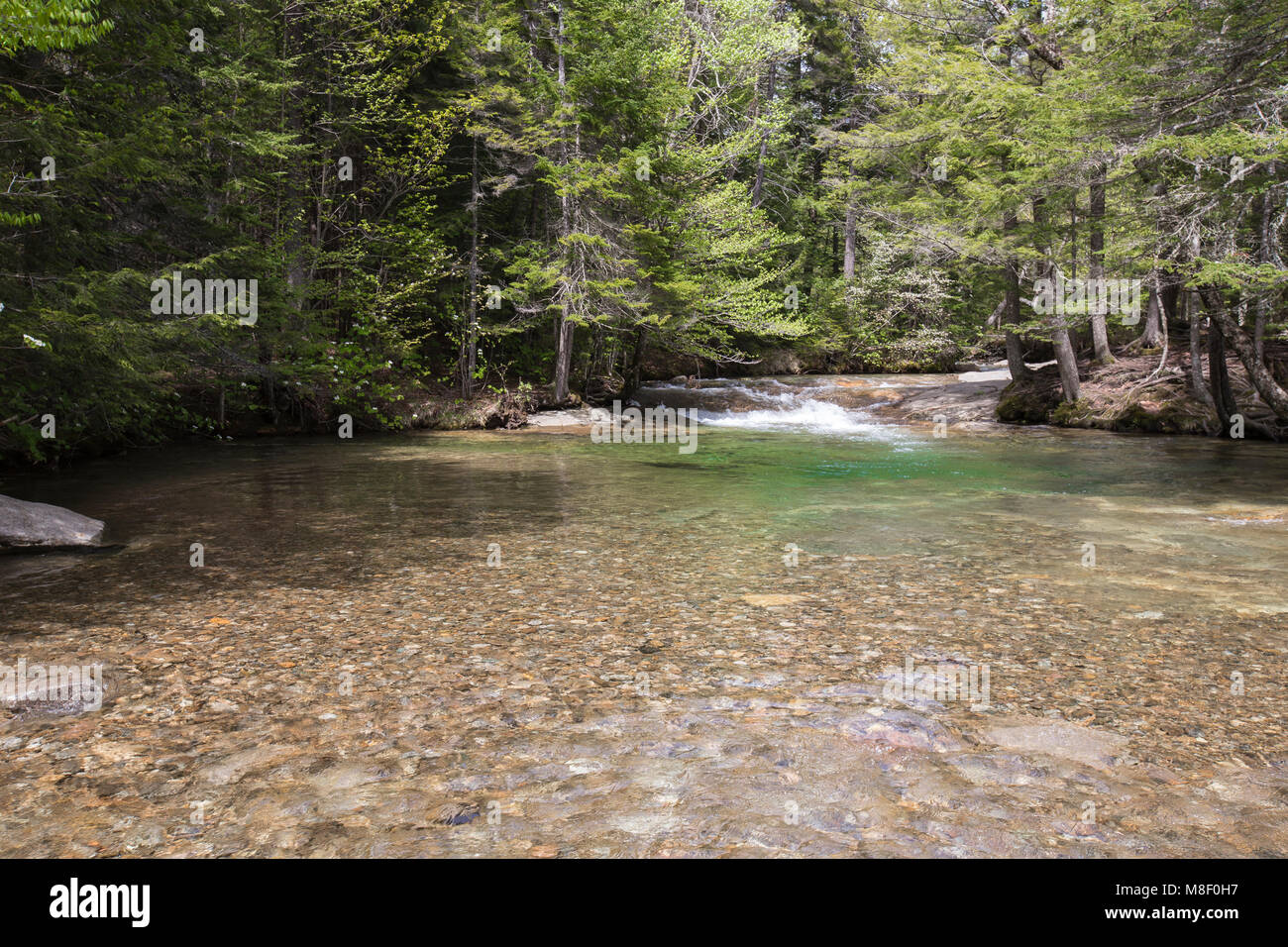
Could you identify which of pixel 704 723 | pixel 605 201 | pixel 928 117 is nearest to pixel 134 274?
pixel 704 723

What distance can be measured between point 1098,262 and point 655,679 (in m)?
15.7

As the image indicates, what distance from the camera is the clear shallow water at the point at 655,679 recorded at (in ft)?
9.15

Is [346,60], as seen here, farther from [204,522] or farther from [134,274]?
[204,522]

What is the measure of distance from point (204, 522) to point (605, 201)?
50.1 feet

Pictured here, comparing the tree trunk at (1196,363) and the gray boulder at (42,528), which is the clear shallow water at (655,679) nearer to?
the gray boulder at (42,528)

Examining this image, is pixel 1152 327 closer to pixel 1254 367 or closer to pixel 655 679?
pixel 1254 367

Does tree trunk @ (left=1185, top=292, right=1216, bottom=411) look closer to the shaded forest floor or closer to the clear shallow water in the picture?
the shaded forest floor

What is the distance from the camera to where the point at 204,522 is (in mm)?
8219

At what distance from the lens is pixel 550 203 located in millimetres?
22906

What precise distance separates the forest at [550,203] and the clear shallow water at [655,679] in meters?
3.63

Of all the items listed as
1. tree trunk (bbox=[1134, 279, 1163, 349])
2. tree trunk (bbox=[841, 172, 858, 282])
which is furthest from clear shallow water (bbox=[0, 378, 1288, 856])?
tree trunk (bbox=[841, 172, 858, 282])

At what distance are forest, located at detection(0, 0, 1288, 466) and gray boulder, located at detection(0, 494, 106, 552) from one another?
1.66m

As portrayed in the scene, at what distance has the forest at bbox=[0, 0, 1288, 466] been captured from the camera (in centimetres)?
902

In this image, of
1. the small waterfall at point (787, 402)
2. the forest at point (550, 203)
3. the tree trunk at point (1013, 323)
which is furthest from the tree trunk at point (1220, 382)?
the small waterfall at point (787, 402)
